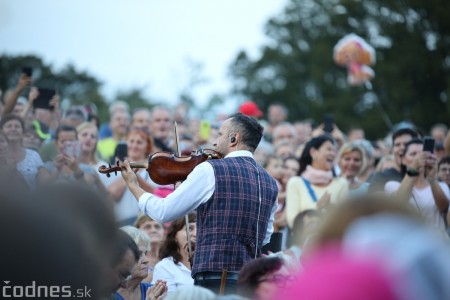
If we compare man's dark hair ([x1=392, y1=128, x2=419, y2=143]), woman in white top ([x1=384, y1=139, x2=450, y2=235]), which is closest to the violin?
woman in white top ([x1=384, y1=139, x2=450, y2=235])

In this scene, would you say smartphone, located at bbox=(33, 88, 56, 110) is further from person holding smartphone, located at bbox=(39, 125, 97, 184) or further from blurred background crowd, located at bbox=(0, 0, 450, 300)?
person holding smartphone, located at bbox=(39, 125, 97, 184)

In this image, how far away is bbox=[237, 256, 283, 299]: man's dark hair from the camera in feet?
13.9

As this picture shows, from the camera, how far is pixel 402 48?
3769cm

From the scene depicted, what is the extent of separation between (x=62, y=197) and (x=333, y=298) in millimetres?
938

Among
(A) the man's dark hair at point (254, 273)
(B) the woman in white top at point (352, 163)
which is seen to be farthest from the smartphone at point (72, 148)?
(A) the man's dark hair at point (254, 273)

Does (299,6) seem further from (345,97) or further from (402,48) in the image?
(402,48)

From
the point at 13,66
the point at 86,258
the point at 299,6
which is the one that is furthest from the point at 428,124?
the point at 86,258

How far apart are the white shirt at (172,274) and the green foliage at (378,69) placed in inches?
946

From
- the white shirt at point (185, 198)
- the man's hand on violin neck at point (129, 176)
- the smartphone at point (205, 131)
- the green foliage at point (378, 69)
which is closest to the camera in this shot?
the white shirt at point (185, 198)

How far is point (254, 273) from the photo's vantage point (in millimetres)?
4254

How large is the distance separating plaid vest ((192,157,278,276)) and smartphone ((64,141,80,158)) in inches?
133

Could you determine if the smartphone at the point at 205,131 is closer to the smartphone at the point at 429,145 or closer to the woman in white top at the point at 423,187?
the woman in white top at the point at 423,187

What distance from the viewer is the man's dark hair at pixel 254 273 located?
425cm

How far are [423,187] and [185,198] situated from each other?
388 centimetres
